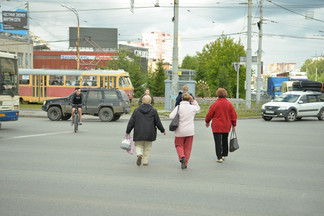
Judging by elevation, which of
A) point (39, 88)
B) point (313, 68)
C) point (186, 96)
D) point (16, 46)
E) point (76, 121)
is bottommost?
point (76, 121)

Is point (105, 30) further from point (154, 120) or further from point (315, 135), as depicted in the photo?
point (154, 120)

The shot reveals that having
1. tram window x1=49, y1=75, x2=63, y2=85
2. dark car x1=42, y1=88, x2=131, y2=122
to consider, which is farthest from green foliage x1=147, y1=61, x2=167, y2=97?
dark car x1=42, y1=88, x2=131, y2=122

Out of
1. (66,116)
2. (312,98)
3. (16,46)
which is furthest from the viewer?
(16,46)

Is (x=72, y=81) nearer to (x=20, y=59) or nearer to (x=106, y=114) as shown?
(x=106, y=114)

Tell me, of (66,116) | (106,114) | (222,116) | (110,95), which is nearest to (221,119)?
(222,116)

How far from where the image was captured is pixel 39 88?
40.0 meters

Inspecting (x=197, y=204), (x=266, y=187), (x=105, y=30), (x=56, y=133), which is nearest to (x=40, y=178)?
(x=197, y=204)

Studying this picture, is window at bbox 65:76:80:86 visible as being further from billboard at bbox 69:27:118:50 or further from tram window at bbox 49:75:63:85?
billboard at bbox 69:27:118:50

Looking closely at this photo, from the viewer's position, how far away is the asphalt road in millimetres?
6070

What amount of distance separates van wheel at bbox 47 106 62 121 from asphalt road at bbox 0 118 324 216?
390 inches

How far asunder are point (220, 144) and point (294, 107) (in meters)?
17.3

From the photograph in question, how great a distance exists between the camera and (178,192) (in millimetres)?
7043

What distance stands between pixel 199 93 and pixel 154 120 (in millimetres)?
43511

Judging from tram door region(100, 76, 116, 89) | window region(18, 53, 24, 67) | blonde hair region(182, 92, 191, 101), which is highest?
window region(18, 53, 24, 67)
